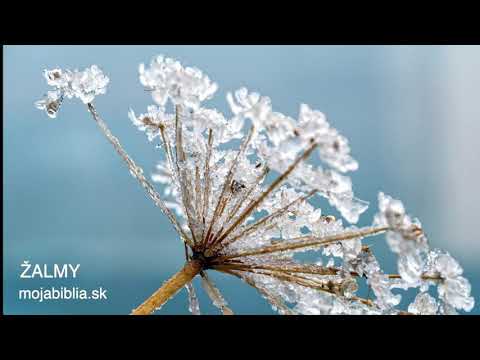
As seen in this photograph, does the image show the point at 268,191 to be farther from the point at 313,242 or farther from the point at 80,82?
the point at 80,82

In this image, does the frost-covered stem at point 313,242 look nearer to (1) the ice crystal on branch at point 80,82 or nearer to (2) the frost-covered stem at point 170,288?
(2) the frost-covered stem at point 170,288

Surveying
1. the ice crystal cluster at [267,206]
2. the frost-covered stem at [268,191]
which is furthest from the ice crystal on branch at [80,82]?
the frost-covered stem at [268,191]

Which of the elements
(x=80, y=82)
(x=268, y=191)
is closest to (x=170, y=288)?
(x=268, y=191)

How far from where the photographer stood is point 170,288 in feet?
6.81

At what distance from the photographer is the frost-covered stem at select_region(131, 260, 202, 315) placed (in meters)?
1.94

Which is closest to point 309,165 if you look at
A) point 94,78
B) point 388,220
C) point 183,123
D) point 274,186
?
point 274,186

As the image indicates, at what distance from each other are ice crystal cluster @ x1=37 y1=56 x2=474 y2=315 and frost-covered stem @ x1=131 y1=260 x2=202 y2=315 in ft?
0.26

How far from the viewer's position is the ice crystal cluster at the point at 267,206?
188 centimetres

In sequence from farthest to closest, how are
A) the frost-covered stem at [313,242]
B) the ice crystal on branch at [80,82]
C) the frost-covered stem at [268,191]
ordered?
the ice crystal on branch at [80,82]
the frost-covered stem at [313,242]
the frost-covered stem at [268,191]

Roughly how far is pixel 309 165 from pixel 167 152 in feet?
2.57

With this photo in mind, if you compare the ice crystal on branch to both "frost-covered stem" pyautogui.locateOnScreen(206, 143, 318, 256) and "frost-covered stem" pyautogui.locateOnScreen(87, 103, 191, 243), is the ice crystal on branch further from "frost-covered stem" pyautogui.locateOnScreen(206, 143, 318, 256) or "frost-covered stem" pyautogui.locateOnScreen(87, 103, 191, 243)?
"frost-covered stem" pyautogui.locateOnScreen(206, 143, 318, 256)

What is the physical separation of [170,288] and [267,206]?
0.73 m

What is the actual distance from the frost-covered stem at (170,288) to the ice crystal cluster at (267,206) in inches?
3.1

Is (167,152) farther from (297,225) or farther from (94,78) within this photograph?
(297,225)
